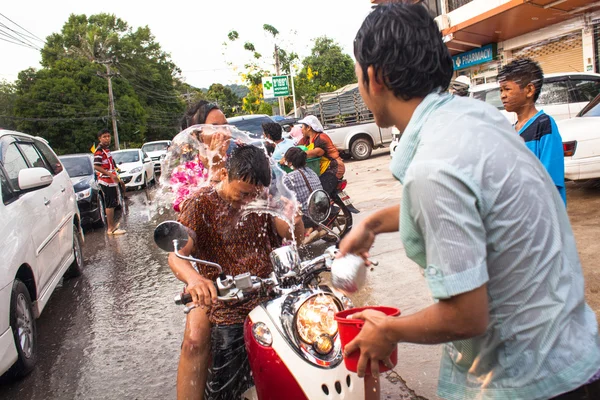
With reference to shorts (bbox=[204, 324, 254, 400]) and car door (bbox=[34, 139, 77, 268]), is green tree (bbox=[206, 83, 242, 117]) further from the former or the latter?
shorts (bbox=[204, 324, 254, 400])

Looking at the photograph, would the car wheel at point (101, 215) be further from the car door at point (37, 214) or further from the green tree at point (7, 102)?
the green tree at point (7, 102)

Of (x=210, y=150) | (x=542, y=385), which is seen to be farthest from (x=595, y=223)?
(x=542, y=385)

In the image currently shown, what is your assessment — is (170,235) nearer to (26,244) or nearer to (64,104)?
(26,244)

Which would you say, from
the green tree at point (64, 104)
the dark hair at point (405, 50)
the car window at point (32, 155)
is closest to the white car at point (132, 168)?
the car window at point (32, 155)

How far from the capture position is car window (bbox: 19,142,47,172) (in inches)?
222

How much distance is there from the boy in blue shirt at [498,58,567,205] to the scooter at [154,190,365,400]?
6.03 feet

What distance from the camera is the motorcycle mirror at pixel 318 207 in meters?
2.19

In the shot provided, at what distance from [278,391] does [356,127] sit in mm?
16018

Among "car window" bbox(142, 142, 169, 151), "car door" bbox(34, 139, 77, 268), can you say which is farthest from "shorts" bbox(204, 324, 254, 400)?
"car window" bbox(142, 142, 169, 151)

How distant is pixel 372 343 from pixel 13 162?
4969 millimetres

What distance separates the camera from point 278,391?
1920 mm

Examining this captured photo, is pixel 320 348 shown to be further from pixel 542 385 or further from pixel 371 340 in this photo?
pixel 542 385

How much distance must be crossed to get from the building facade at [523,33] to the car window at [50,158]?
27.0 feet

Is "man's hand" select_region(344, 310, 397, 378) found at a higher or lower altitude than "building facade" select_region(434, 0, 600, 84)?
lower
